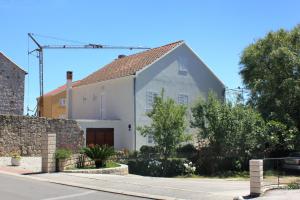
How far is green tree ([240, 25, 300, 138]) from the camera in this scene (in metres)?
32.8

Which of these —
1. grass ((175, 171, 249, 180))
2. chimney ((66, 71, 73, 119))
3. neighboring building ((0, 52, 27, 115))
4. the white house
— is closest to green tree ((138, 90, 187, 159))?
grass ((175, 171, 249, 180))

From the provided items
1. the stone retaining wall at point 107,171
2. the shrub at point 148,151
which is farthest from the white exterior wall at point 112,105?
the stone retaining wall at point 107,171

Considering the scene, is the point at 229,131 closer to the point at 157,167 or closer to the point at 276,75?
the point at 157,167

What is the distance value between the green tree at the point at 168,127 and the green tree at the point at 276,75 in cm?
755

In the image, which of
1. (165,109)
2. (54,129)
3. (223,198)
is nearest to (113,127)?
(54,129)

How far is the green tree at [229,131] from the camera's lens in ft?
97.3

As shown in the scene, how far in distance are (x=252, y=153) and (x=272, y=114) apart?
11.9 feet

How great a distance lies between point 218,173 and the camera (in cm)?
2975

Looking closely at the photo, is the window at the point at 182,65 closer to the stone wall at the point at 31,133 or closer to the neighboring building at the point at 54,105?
the stone wall at the point at 31,133

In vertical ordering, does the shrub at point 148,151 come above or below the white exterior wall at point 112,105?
below

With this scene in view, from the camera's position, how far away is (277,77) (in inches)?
1340

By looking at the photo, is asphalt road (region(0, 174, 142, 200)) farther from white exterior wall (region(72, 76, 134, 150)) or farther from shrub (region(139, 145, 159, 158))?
white exterior wall (region(72, 76, 134, 150))

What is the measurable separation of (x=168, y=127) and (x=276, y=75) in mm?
9807

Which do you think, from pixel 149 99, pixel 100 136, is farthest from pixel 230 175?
pixel 100 136
